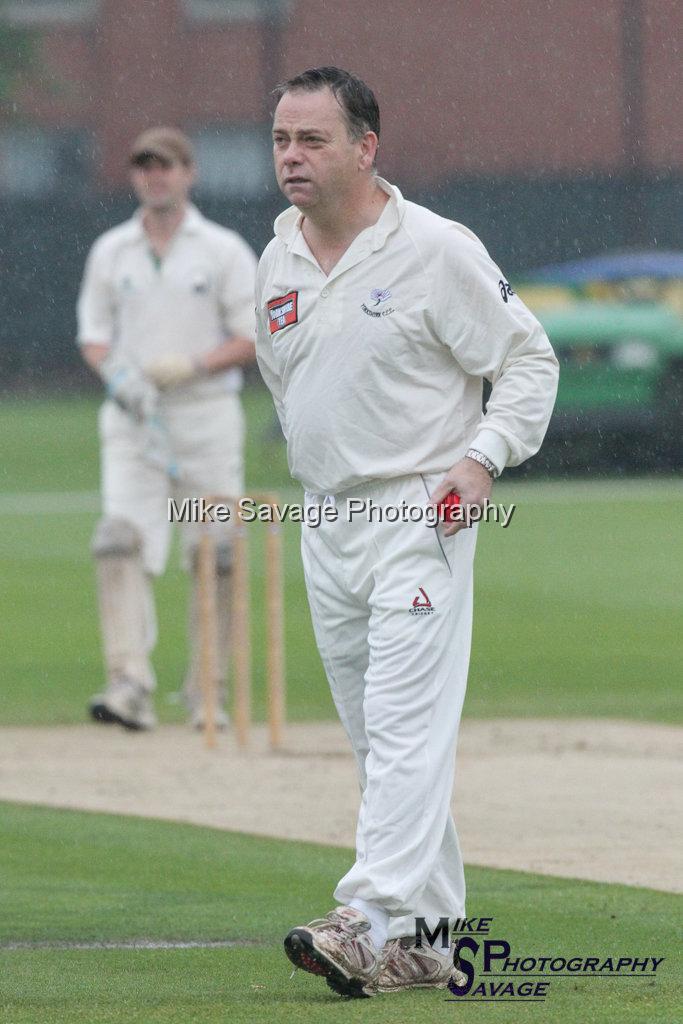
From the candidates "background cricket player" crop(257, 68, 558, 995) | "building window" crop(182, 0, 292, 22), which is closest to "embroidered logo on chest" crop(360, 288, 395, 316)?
"background cricket player" crop(257, 68, 558, 995)

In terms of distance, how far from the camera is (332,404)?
16.5 feet

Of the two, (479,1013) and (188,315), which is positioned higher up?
(188,315)

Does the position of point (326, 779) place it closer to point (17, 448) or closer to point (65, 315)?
point (17, 448)

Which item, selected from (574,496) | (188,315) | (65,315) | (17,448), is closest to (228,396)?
(188,315)

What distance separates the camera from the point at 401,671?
16.1ft

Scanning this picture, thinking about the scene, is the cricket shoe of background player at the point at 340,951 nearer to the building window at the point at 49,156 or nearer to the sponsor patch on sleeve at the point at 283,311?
the sponsor patch on sleeve at the point at 283,311

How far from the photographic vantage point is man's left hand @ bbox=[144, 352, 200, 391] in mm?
9664

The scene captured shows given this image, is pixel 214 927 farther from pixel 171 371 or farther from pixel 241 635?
pixel 171 371

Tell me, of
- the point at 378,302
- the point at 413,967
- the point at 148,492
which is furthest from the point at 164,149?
the point at 413,967

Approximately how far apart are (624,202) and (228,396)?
25509 millimetres

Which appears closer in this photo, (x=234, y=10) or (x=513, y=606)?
(x=513, y=606)

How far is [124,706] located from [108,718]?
155 millimetres

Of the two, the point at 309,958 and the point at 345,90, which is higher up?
the point at 345,90

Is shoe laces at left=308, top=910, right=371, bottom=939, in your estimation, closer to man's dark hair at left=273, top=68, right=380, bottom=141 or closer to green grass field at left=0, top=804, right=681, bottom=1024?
green grass field at left=0, top=804, right=681, bottom=1024
